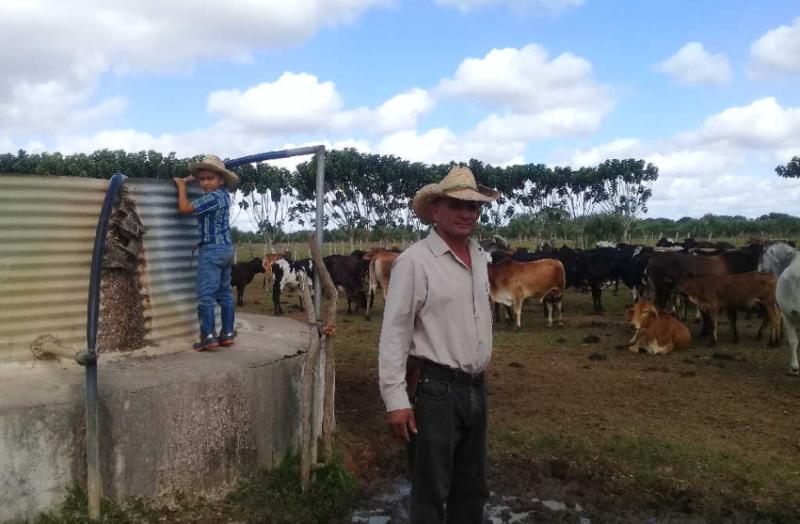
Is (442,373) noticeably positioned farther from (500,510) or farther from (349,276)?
(349,276)

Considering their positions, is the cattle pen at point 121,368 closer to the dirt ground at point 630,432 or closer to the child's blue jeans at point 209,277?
the child's blue jeans at point 209,277

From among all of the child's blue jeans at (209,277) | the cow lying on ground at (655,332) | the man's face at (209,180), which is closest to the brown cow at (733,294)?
the cow lying on ground at (655,332)

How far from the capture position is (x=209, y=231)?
4.89 metres

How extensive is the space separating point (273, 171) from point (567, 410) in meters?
34.8

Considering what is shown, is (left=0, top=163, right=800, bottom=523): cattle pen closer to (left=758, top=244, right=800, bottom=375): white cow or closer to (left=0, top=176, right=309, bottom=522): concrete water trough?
(left=0, top=176, right=309, bottom=522): concrete water trough

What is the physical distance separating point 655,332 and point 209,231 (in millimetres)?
7894

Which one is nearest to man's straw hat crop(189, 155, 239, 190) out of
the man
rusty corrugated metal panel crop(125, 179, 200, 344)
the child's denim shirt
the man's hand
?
the child's denim shirt

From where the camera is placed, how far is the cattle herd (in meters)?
10.6

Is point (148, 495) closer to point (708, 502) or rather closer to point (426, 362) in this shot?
point (426, 362)

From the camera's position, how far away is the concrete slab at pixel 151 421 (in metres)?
3.67

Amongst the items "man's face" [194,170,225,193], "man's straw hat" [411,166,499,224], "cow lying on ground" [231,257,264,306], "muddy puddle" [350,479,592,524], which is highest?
"man's face" [194,170,225,193]

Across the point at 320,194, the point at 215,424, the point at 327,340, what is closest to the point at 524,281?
the point at 327,340

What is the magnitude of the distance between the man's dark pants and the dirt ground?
5.67 feet

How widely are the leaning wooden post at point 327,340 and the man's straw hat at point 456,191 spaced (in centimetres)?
128
